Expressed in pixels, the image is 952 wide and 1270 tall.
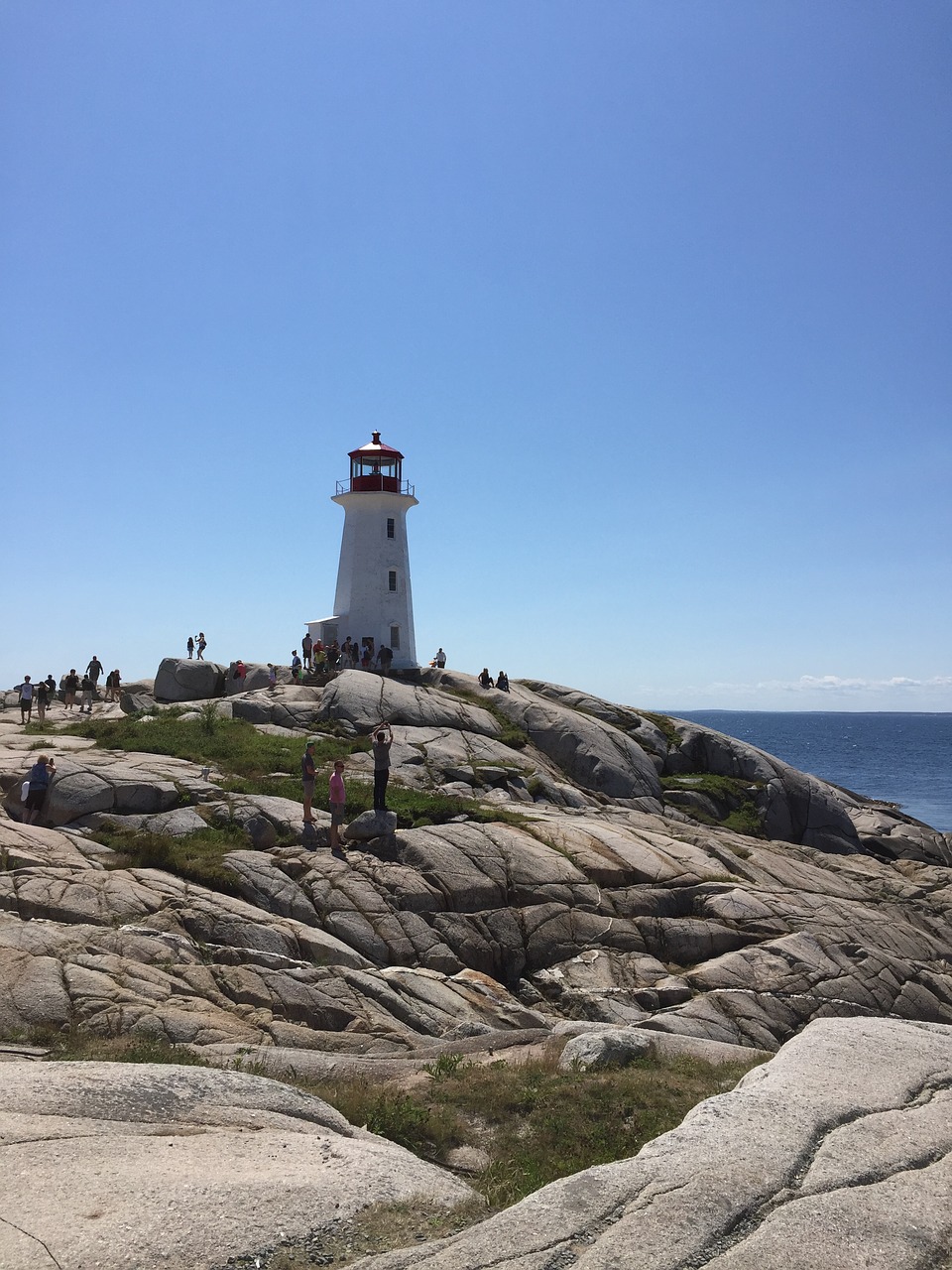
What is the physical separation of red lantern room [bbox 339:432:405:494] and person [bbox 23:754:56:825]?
3023 centimetres

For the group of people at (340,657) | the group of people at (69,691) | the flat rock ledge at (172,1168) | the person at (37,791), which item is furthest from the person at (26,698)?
the flat rock ledge at (172,1168)

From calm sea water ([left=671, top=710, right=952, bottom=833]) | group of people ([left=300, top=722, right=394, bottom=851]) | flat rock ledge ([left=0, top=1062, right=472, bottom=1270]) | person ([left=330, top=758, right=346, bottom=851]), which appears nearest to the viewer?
flat rock ledge ([left=0, top=1062, right=472, bottom=1270])

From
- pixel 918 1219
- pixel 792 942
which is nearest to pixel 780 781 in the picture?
pixel 792 942

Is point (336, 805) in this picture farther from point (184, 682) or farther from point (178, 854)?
point (184, 682)

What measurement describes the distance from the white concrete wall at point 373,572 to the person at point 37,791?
90.5ft

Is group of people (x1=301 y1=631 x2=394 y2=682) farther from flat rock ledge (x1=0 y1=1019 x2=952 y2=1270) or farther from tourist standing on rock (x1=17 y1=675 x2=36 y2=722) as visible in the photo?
flat rock ledge (x1=0 y1=1019 x2=952 y2=1270)

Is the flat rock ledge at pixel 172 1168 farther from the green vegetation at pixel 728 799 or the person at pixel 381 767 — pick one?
the green vegetation at pixel 728 799

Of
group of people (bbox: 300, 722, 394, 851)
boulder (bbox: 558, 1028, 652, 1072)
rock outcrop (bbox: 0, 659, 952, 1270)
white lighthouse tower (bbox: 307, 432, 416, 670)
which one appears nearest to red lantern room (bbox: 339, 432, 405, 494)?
white lighthouse tower (bbox: 307, 432, 416, 670)

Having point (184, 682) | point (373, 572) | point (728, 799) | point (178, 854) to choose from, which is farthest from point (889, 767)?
point (178, 854)

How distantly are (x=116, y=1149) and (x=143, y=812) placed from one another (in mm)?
18087

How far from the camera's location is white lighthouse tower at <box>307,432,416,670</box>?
51500mm

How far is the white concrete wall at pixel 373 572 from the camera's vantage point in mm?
51469

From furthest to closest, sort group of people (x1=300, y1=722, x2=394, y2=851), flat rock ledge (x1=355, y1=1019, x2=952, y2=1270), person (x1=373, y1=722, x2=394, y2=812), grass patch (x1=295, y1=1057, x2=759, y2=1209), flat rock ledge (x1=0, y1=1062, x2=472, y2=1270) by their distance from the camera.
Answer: person (x1=373, y1=722, x2=394, y2=812) → group of people (x1=300, y1=722, x2=394, y2=851) → grass patch (x1=295, y1=1057, x2=759, y2=1209) → flat rock ledge (x1=0, y1=1062, x2=472, y2=1270) → flat rock ledge (x1=355, y1=1019, x2=952, y2=1270)

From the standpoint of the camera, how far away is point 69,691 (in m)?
44.6
